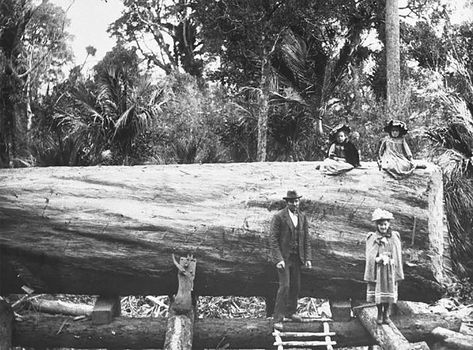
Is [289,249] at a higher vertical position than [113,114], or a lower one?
lower

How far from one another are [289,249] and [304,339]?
118 centimetres

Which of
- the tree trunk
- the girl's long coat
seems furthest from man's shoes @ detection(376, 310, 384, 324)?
the tree trunk

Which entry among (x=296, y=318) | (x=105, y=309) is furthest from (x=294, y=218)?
(x=105, y=309)

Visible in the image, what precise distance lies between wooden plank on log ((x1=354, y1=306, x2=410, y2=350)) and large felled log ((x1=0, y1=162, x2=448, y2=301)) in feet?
1.33

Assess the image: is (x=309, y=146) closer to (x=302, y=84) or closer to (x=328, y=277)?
(x=302, y=84)

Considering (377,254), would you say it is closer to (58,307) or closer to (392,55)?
(58,307)

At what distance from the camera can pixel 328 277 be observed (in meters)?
7.39

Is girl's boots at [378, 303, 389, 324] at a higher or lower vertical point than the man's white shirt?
lower

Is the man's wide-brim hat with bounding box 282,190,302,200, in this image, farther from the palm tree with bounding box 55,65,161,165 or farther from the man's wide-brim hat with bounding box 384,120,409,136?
the palm tree with bounding box 55,65,161,165

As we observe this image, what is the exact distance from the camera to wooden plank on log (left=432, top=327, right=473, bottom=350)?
6.48 metres

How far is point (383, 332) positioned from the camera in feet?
21.4

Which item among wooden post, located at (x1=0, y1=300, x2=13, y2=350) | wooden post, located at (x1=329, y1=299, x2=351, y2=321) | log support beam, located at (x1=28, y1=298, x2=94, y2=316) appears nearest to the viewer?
Answer: wooden post, located at (x1=0, y1=300, x2=13, y2=350)

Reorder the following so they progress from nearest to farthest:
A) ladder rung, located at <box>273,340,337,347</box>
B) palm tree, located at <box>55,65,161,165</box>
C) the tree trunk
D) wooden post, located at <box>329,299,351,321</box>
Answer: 1. ladder rung, located at <box>273,340,337,347</box>
2. wooden post, located at <box>329,299,351,321</box>
3. palm tree, located at <box>55,65,161,165</box>
4. the tree trunk

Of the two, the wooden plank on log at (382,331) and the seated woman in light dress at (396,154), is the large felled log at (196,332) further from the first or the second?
the seated woman in light dress at (396,154)
